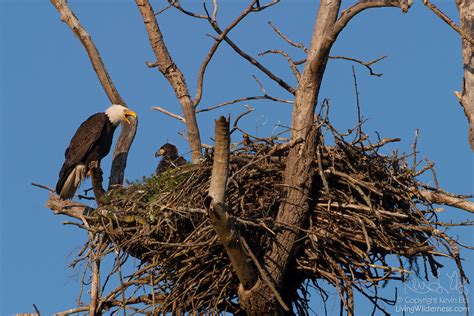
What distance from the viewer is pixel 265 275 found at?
683 cm

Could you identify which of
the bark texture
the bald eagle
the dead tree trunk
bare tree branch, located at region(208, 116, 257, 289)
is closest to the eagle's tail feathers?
the bald eagle

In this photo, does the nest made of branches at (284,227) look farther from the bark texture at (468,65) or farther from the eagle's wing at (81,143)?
the eagle's wing at (81,143)

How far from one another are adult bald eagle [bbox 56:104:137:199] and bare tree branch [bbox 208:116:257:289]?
377cm

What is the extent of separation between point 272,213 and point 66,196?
3.17 m

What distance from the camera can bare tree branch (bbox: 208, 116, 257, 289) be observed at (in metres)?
5.91

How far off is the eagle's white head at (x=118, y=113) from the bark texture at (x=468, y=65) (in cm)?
442

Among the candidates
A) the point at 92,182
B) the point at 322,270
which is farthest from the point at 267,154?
the point at 92,182

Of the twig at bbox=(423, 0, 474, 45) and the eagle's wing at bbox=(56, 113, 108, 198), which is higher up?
the eagle's wing at bbox=(56, 113, 108, 198)

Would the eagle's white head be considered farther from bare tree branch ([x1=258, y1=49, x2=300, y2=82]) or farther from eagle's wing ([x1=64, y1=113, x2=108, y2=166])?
bare tree branch ([x1=258, y1=49, x2=300, y2=82])

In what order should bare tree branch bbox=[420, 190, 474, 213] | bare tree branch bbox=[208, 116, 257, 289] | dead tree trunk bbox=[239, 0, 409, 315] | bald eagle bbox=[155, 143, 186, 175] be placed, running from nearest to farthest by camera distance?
bare tree branch bbox=[208, 116, 257, 289] → dead tree trunk bbox=[239, 0, 409, 315] → bare tree branch bbox=[420, 190, 474, 213] → bald eagle bbox=[155, 143, 186, 175]

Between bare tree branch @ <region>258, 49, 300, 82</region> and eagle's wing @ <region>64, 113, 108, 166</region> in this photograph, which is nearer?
bare tree branch @ <region>258, 49, 300, 82</region>

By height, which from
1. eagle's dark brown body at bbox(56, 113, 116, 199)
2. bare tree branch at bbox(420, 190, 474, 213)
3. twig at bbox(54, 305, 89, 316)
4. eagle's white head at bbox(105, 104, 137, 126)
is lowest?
twig at bbox(54, 305, 89, 316)

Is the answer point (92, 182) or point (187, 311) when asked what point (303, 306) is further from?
point (92, 182)

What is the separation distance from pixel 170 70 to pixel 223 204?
3923 millimetres
